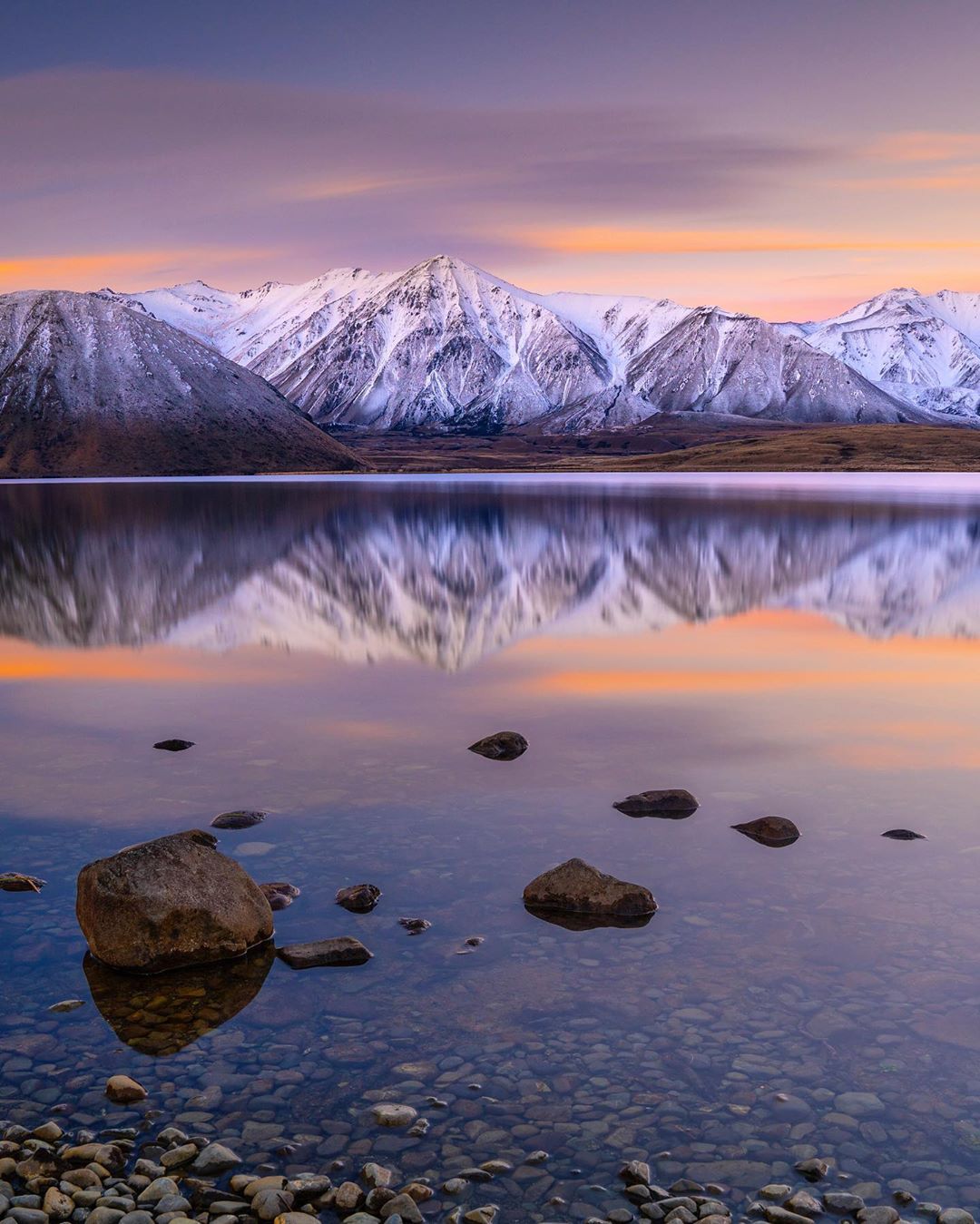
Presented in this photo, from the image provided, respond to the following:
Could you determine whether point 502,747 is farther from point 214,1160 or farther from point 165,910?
point 214,1160

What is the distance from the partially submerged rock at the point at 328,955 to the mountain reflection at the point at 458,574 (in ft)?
65.6

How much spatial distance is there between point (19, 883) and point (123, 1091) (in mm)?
5569

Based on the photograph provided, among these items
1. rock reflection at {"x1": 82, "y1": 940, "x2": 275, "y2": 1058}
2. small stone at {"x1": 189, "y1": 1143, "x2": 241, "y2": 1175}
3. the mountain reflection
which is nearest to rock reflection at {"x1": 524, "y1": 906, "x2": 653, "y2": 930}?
rock reflection at {"x1": 82, "y1": 940, "x2": 275, "y2": 1058}

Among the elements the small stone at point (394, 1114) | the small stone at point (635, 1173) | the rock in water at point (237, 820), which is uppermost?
the small stone at point (635, 1173)

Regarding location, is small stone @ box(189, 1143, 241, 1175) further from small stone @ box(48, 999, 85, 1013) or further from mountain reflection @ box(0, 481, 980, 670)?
mountain reflection @ box(0, 481, 980, 670)

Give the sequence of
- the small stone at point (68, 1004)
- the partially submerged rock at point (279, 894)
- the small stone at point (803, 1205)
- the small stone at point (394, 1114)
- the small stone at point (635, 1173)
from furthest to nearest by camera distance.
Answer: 1. the partially submerged rock at point (279, 894)
2. the small stone at point (68, 1004)
3. the small stone at point (394, 1114)
4. the small stone at point (635, 1173)
5. the small stone at point (803, 1205)

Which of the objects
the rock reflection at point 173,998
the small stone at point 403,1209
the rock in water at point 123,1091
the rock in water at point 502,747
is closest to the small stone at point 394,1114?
the small stone at point 403,1209

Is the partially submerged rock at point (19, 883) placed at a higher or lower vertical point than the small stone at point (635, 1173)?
lower

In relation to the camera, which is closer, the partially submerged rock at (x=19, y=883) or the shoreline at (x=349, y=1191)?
the shoreline at (x=349, y=1191)

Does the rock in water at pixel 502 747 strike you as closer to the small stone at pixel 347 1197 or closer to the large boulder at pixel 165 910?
the large boulder at pixel 165 910

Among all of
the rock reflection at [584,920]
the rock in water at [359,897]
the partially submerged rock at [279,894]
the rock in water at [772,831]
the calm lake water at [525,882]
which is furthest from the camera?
the rock in water at [772,831]

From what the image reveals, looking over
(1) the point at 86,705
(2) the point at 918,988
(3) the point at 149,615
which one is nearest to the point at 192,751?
(1) the point at 86,705

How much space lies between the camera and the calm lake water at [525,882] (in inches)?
396

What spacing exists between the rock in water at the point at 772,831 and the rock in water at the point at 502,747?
5701 mm
